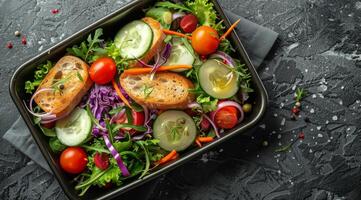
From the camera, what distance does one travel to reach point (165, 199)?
3020 millimetres

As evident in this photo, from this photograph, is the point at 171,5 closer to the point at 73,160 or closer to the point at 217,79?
the point at 217,79

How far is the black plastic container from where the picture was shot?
2738 millimetres

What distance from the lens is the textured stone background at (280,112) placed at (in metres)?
3.03

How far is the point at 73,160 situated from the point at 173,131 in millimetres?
586

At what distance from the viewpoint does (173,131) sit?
9.17ft

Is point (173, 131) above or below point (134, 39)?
below

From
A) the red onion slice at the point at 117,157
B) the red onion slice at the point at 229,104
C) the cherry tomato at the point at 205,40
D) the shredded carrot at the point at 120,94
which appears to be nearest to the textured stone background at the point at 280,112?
the red onion slice at the point at 229,104

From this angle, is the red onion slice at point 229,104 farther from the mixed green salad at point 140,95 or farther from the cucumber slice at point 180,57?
the cucumber slice at point 180,57

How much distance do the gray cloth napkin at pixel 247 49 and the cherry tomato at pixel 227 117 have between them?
40 cm

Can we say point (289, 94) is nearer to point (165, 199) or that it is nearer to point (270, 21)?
point (270, 21)

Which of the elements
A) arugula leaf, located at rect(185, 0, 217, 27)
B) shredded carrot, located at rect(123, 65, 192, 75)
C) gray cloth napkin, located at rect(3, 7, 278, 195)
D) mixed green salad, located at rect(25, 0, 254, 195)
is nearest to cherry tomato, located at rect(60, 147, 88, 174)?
mixed green salad, located at rect(25, 0, 254, 195)

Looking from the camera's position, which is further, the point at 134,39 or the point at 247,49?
the point at 247,49

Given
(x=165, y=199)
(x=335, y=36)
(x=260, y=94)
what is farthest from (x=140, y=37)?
(x=335, y=36)

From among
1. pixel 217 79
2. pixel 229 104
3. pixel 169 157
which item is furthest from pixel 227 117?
pixel 169 157
